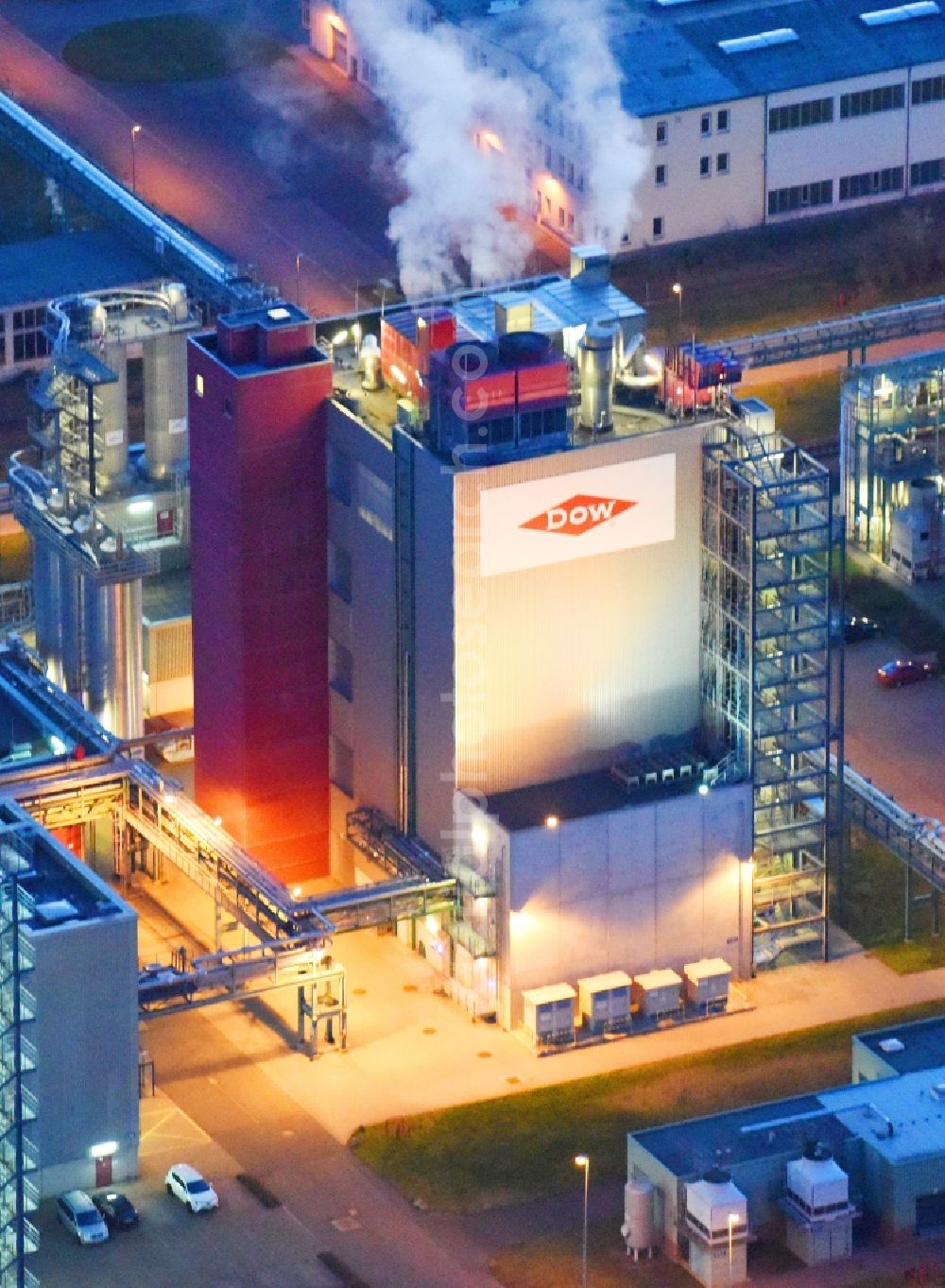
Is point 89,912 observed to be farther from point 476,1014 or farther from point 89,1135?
point 476,1014

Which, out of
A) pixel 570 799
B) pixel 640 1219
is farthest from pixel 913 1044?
pixel 570 799

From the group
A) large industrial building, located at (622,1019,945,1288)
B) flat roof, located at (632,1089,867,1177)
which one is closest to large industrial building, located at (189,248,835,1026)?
flat roof, located at (632,1089,867,1177)

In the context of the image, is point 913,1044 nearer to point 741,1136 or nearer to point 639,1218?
point 741,1136

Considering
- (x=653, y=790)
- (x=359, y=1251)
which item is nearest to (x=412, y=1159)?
(x=359, y=1251)

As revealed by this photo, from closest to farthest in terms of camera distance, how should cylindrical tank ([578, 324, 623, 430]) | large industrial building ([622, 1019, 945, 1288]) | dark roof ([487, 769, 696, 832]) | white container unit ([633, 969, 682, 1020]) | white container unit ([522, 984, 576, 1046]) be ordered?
1. large industrial building ([622, 1019, 945, 1288])
2. cylindrical tank ([578, 324, 623, 430])
3. white container unit ([522, 984, 576, 1046])
4. dark roof ([487, 769, 696, 832])
5. white container unit ([633, 969, 682, 1020])

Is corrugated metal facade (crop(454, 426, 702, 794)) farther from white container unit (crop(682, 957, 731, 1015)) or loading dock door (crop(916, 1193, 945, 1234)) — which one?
loading dock door (crop(916, 1193, 945, 1234))

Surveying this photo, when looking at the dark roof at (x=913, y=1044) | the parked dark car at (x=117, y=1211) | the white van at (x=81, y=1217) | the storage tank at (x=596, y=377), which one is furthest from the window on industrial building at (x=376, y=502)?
the white van at (x=81, y=1217)
